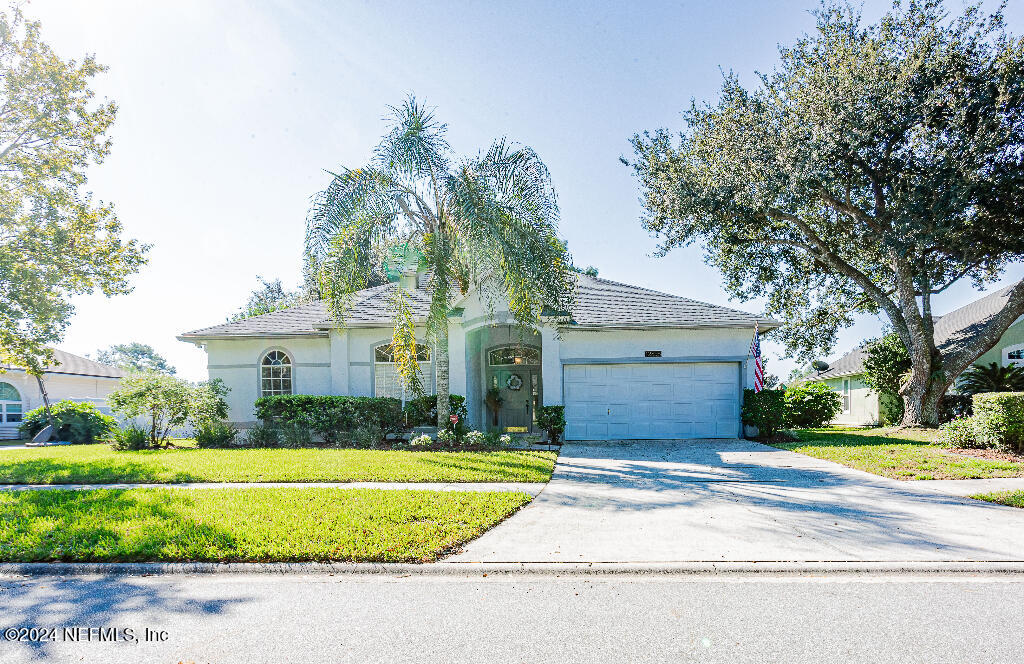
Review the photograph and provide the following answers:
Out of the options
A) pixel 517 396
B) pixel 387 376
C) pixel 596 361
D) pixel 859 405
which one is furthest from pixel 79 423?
pixel 859 405

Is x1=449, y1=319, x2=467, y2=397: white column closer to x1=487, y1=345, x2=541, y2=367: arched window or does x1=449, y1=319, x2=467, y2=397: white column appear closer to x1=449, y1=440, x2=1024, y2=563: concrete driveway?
x1=487, y1=345, x2=541, y2=367: arched window

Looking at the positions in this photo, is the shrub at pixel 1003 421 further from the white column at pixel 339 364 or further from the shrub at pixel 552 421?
the white column at pixel 339 364

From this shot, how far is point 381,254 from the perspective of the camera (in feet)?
44.4

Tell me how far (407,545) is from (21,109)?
778 inches

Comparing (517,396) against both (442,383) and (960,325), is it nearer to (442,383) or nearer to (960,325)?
(442,383)

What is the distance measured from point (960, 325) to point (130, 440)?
32.4 metres

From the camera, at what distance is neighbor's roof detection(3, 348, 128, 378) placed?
25.4m

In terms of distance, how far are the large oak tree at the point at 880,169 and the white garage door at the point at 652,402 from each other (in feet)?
19.9

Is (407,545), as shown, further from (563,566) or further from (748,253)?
(748,253)

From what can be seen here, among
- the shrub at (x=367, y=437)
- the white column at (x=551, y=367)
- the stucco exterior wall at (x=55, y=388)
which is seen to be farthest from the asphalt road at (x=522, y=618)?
the stucco exterior wall at (x=55, y=388)

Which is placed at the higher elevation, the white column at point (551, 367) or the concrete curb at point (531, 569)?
the white column at point (551, 367)

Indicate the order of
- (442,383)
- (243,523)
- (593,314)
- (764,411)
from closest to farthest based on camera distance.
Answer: (243,523), (442,383), (764,411), (593,314)

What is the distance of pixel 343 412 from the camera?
15.3m

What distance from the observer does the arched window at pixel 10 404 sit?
2380cm
